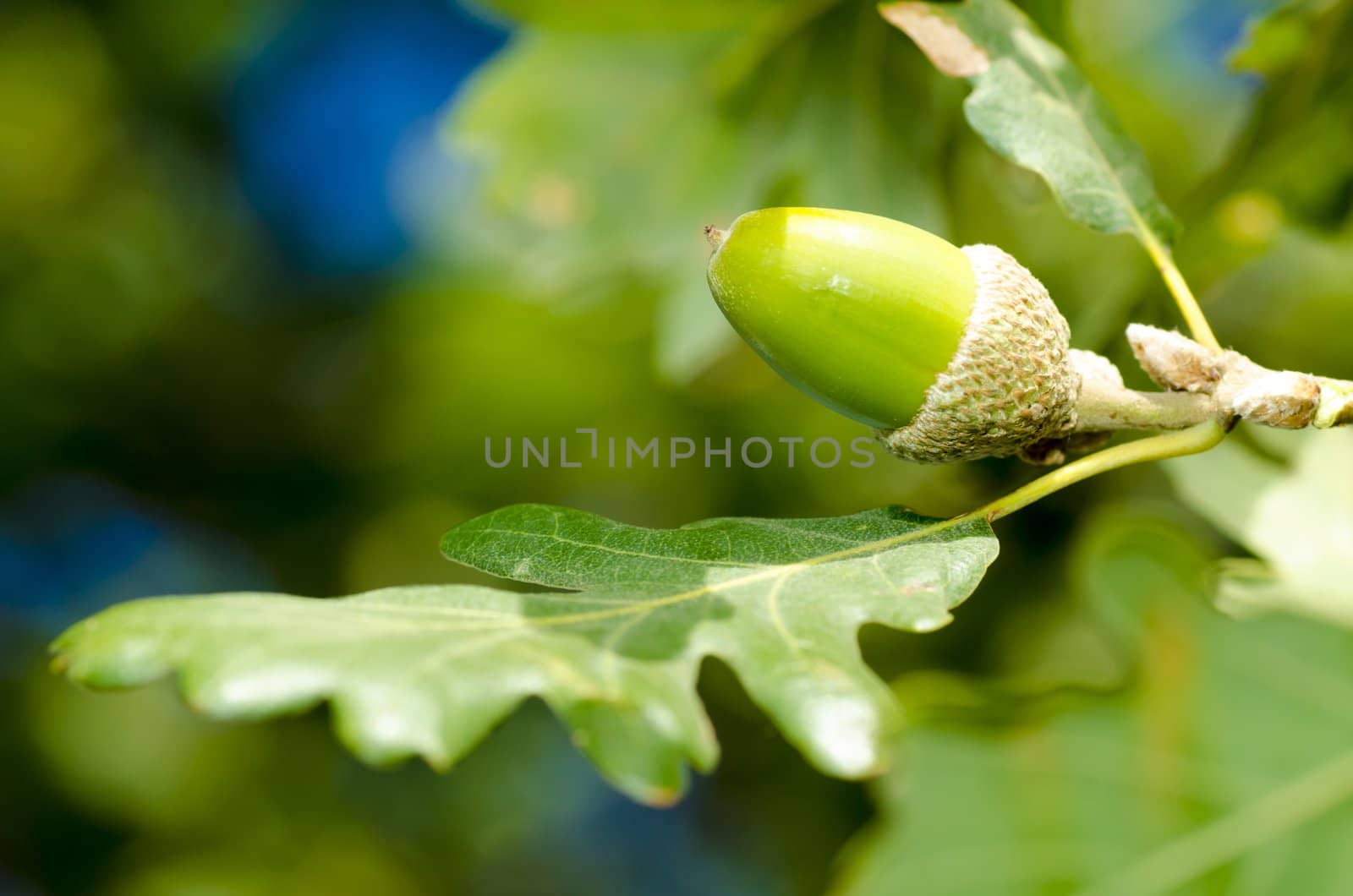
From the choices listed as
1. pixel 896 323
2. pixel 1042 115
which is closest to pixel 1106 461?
pixel 896 323

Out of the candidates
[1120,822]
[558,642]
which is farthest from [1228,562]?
[558,642]

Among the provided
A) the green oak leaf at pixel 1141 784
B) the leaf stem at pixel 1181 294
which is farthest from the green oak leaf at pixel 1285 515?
the leaf stem at pixel 1181 294

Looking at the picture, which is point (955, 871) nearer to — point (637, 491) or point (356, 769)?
point (637, 491)

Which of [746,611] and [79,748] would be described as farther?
[79,748]

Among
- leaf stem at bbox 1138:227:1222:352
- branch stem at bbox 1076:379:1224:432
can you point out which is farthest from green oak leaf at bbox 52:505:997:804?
leaf stem at bbox 1138:227:1222:352

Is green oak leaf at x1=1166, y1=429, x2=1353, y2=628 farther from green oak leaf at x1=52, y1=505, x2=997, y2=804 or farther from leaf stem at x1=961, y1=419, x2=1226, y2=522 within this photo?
green oak leaf at x1=52, y1=505, x2=997, y2=804

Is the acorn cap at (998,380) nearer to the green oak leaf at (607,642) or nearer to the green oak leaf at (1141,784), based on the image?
the green oak leaf at (607,642)

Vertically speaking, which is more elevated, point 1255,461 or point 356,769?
point 1255,461

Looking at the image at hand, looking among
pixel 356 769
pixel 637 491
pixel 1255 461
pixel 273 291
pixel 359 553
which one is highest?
pixel 1255 461

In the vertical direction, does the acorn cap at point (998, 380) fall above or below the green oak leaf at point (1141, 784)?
above
